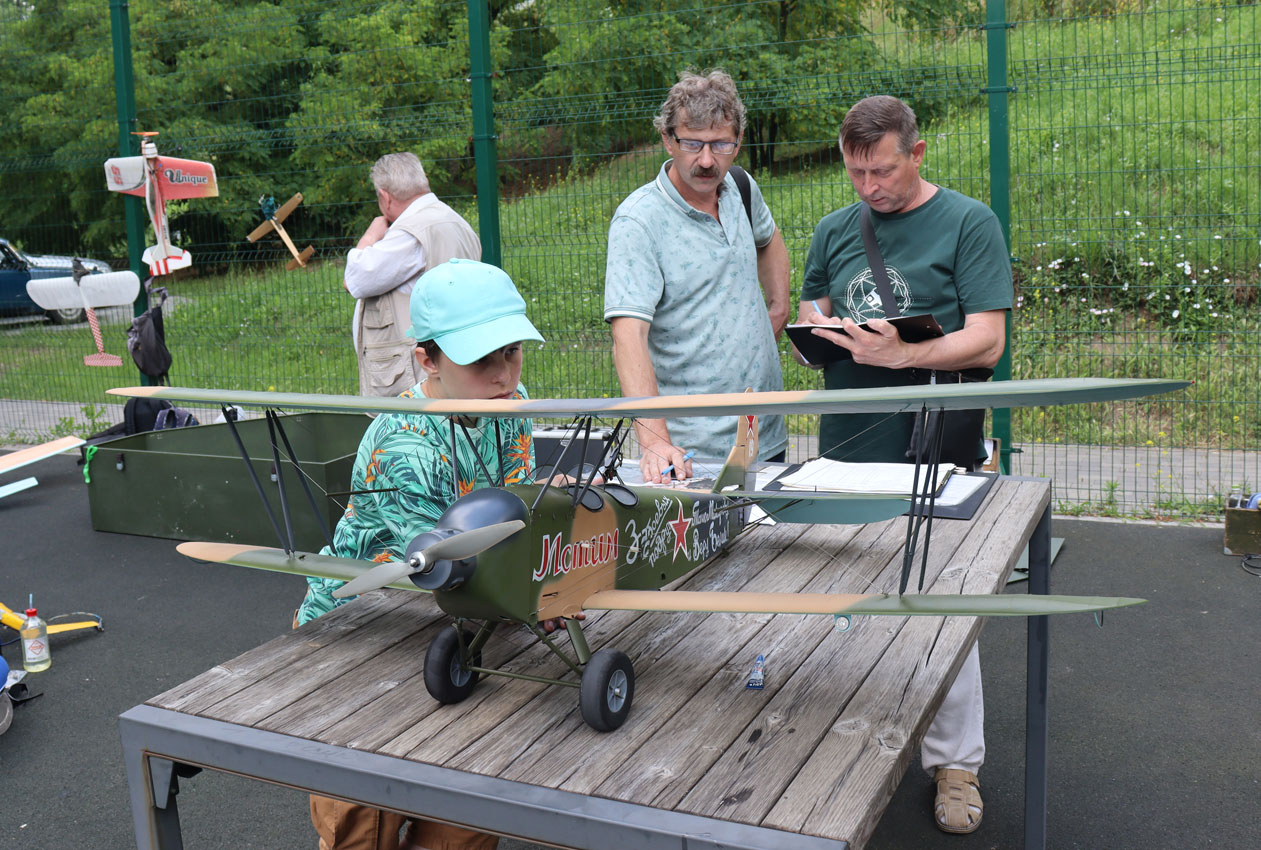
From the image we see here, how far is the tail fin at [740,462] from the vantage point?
9.05 ft

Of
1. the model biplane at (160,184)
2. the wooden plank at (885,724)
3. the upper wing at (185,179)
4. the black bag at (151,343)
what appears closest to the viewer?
the wooden plank at (885,724)

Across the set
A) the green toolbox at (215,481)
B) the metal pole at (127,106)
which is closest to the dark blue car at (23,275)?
the metal pole at (127,106)

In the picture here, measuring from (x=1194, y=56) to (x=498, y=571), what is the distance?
19.8 ft

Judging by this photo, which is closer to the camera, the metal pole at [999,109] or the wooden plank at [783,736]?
the wooden plank at [783,736]

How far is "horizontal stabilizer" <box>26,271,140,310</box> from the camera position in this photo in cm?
531

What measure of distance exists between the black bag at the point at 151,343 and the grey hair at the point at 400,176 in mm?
2119

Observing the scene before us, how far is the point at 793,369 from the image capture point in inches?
316

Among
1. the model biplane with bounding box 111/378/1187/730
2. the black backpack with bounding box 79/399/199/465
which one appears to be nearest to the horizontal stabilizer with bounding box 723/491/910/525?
the model biplane with bounding box 111/378/1187/730

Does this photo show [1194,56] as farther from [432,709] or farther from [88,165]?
[88,165]

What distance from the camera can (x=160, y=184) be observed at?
7137 mm

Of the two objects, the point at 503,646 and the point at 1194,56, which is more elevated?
the point at 1194,56

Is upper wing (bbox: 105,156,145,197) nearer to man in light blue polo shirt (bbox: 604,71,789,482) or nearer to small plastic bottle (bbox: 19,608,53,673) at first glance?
small plastic bottle (bbox: 19,608,53,673)

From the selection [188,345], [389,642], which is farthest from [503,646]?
[188,345]

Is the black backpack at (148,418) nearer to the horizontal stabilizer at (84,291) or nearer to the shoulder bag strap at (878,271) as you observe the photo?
the horizontal stabilizer at (84,291)
